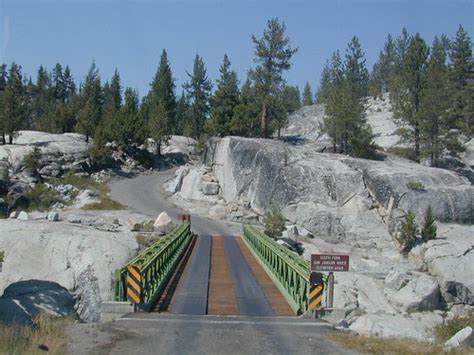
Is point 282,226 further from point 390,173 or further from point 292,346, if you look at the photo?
point 292,346

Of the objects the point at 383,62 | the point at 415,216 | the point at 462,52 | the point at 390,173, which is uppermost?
the point at 383,62

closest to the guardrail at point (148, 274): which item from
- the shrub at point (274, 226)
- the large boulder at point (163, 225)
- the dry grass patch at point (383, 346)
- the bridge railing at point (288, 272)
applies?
the bridge railing at point (288, 272)

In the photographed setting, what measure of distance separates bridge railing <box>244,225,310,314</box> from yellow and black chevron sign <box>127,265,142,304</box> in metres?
4.58

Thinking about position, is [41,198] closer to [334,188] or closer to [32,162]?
[32,162]

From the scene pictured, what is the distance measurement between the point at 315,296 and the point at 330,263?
4.83 ft

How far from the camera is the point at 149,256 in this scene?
20.1m

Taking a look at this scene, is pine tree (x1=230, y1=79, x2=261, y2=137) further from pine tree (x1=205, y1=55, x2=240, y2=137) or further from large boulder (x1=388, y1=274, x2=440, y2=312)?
large boulder (x1=388, y1=274, x2=440, y2=312)

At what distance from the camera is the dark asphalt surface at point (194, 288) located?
1714 cm

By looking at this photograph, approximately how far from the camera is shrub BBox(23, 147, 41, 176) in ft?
192

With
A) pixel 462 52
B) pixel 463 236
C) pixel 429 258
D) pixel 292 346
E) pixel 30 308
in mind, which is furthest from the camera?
pixel 462 52

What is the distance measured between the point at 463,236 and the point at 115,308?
30.4 m

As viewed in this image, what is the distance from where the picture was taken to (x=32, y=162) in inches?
2315

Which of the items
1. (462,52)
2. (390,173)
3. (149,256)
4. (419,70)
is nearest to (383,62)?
(462,52)

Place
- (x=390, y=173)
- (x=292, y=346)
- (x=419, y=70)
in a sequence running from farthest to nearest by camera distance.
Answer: (x=419, y=70) → (x=390, y=173) → (x=292, y=346)
